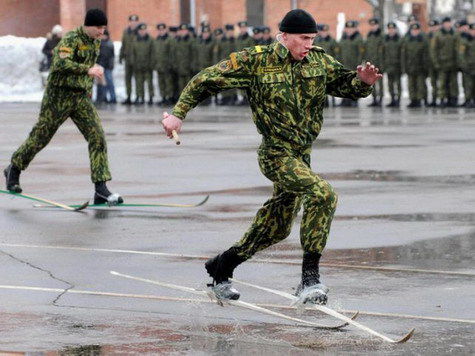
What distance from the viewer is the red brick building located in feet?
184

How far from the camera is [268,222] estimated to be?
874 cm

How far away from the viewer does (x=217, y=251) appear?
1143 cm

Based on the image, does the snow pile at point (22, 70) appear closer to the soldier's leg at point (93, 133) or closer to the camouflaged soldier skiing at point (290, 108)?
the soldier's leg at point (93, 133)

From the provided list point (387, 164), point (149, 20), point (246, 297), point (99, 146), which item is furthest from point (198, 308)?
point (149, 20)

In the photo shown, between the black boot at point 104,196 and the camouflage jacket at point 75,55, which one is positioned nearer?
the camouflage jacket at point 75,55

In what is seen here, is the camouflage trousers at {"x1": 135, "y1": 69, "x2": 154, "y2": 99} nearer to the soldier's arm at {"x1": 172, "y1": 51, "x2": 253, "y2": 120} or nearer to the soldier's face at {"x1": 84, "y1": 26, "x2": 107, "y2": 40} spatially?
the soldier's face at {"x1": 84, "y1": 26, "x2": 107, "y2": 40}

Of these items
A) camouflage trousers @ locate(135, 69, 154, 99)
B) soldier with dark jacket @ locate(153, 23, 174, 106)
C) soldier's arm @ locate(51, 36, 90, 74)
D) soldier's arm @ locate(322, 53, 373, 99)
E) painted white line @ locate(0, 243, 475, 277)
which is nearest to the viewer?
soldier's arm @ locate(322, 53, 373, 99)

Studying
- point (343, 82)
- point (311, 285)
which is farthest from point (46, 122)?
point (311, 285)

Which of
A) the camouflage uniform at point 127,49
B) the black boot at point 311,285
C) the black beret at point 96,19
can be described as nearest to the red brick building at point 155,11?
the camouflage uniform at point 127,49

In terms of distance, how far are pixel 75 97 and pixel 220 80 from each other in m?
6.13

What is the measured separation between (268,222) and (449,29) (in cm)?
2640

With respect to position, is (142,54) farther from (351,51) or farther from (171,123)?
(171,123)

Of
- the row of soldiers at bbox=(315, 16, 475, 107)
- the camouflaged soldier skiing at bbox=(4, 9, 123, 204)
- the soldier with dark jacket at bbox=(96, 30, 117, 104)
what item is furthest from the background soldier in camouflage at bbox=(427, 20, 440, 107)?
the camouflaged soldier skiing at bbox=(4, 9, 123, 204)

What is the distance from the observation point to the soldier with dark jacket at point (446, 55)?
34.2 metres
